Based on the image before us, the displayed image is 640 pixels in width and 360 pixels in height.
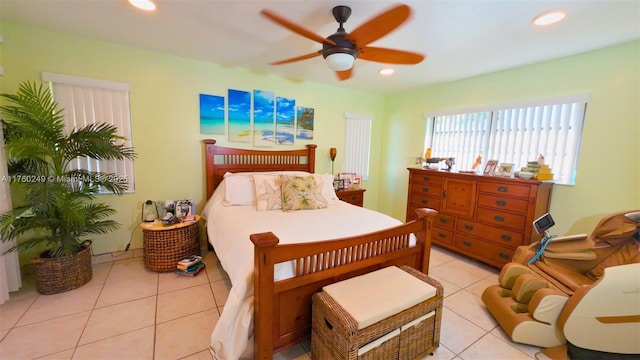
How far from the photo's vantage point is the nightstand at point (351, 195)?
148 inches

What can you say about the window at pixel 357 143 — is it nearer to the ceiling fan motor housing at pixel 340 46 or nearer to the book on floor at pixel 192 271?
the ceiling fan motor housing at pixel 340 46

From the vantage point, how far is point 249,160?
3.42m

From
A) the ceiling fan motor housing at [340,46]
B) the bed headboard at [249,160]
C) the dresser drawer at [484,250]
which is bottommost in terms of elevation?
Answer: the dresser drawer at [484,250]

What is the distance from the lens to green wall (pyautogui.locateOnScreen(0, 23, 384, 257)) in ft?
7.69

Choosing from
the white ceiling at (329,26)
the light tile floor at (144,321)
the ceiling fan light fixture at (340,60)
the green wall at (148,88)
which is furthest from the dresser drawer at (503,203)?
the green wall at (148,88)

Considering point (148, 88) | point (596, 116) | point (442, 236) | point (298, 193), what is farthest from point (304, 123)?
point (596, 116)

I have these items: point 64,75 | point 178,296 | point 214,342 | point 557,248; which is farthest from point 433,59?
point 64,75

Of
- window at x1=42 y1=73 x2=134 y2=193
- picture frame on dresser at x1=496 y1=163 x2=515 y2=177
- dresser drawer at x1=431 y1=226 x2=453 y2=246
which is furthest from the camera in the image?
dresser drawer at x1=431 y1=226 x2=453 y2=246

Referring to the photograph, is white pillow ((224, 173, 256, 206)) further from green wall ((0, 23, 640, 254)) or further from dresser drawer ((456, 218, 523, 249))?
dresser drawer ((456, 218, 523, 249))

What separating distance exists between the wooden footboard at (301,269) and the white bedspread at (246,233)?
10 cm

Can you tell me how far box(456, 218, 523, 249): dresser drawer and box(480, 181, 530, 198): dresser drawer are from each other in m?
0.40

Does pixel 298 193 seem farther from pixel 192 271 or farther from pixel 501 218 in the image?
pixel 501 218

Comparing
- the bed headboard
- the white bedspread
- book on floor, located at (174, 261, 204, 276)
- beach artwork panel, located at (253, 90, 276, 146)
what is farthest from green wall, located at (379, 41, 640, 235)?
book on floor, located at (174, 261, 204, 276)

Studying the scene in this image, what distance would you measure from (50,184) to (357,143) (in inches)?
146
